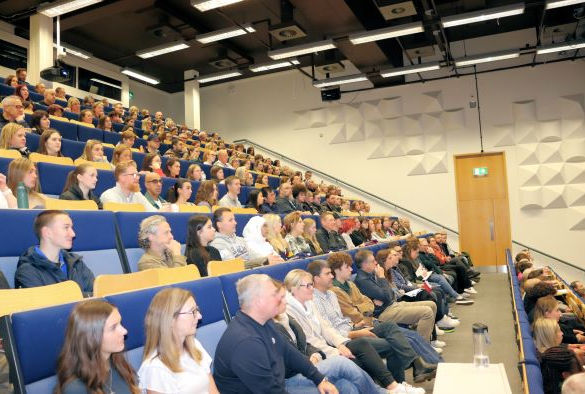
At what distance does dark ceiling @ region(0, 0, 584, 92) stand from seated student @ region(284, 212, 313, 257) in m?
3.69

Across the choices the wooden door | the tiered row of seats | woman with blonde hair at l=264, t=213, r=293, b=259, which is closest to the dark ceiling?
the wooden door

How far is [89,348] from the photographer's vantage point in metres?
1.33

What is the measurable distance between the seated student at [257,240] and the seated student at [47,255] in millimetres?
1528

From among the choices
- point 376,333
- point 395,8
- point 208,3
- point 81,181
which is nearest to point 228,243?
point 81,181

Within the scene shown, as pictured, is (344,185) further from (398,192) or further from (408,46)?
(408,46)

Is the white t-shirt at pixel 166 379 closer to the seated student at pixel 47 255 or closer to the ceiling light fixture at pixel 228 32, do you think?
the seated student at pixel 47 255

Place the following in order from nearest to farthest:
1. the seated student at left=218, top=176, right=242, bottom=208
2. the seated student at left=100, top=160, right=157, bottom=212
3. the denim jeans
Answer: the seated student at left=100, top=160, right=157, bottom=212, the seated student at left=218, top=176, right=242, bottom=208, the denim jeans

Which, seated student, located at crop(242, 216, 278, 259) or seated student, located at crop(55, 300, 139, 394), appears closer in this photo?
seated student, located at crop(55, 300, 139, 394)

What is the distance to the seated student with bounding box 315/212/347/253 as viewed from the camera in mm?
4766

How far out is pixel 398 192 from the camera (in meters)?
9.69

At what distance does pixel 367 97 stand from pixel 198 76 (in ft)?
11.7

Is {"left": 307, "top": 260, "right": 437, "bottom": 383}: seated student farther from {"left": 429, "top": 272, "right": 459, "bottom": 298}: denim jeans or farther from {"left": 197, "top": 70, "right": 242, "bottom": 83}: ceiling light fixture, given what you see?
{"left": 197, "top": 70, "right": 242, "bottom": 83}: ceiling light fixture

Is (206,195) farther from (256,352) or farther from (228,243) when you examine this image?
(256,352)

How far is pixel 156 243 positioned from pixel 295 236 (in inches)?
69.5
